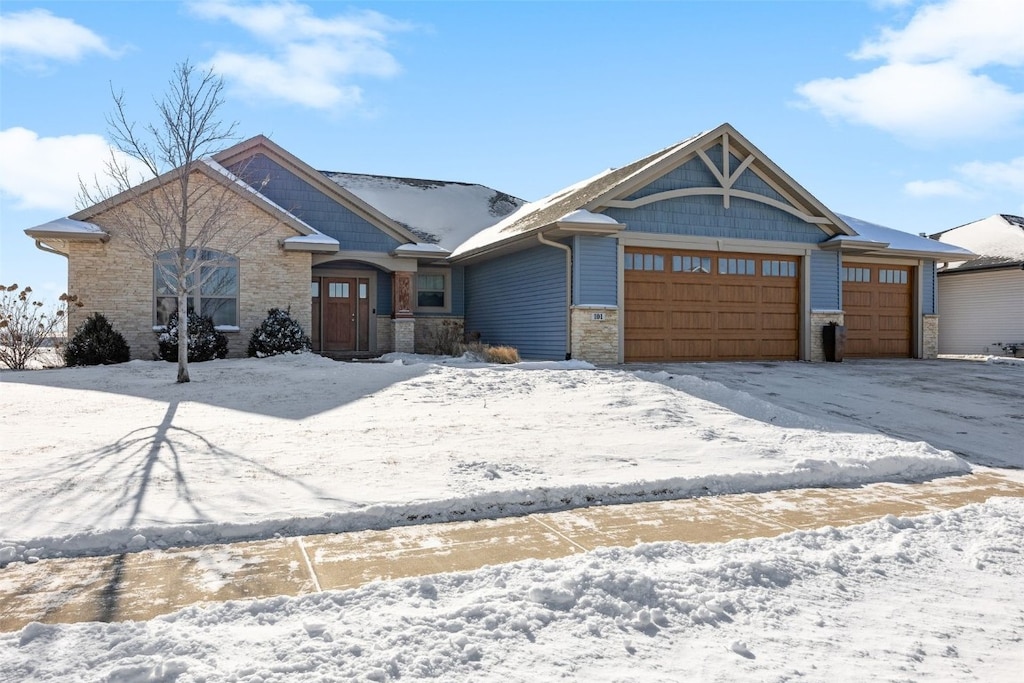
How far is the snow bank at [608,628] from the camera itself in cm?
279

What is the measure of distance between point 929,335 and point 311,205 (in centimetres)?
1773

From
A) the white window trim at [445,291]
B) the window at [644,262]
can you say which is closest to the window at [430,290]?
the white window trim at [445,291]

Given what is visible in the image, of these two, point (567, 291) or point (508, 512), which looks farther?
point (567, 291)

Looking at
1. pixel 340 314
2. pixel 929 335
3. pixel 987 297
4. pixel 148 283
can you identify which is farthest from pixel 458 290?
pixel 987 297

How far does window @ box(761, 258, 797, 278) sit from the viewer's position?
17047mm

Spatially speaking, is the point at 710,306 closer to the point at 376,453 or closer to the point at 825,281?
the point at 825,281

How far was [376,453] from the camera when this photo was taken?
21.6 feet

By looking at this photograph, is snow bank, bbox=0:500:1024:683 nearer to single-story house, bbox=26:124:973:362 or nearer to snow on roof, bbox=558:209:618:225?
snow on roof, bbox=558:209:618:225

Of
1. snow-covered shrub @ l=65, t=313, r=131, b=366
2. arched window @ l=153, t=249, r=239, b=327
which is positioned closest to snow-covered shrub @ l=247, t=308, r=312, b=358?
arched window @ l=153, t=249, r=239, b=327

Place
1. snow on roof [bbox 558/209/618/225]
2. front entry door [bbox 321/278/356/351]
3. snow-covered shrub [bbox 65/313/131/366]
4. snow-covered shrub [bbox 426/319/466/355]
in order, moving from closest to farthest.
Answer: snow on roof [bbox 558/209/618/225], snow-covered shrub [bbox 65/313/131/366], snow-covered shrub [bbox 426/319/466/355], front entry door [bbox 321/278/356/351]

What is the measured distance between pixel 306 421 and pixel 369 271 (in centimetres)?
1158

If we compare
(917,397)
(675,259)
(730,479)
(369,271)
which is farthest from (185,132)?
(917,397)

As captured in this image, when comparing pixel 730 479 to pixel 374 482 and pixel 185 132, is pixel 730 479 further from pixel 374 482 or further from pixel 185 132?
pixel 185 132

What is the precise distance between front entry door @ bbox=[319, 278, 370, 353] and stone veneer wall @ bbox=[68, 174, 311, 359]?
7.72 ft
